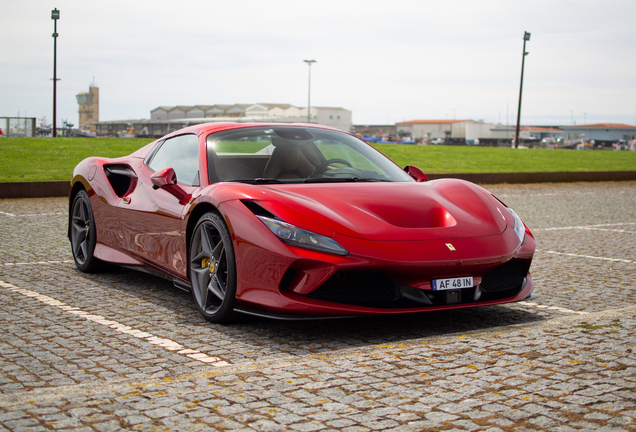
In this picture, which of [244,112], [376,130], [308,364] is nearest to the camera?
[308,364]

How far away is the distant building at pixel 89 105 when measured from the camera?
193 m

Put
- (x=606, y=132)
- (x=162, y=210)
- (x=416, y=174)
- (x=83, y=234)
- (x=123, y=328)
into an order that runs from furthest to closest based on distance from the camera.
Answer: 1. (x=606, y=132)
2. (x=83, y=234)
3. (x=416, y=174)
4. (x=162, y=210)
5. (x=123, y=328)

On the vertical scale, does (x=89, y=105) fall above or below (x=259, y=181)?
above

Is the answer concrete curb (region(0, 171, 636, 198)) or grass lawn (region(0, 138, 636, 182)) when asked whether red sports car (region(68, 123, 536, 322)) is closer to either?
concrete curb (region(0, 171, 636, 198))

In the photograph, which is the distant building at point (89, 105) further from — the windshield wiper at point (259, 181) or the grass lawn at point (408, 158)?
the windshield wiper at point (259, 181)

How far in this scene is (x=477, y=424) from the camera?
2805 mm

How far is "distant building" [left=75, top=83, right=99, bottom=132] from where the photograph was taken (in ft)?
634

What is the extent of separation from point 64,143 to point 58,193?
10626mm

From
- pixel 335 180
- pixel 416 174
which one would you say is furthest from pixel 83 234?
pixel 416 174

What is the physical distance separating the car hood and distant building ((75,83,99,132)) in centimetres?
19831

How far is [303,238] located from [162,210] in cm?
156

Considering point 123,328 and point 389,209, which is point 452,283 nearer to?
point 389,209

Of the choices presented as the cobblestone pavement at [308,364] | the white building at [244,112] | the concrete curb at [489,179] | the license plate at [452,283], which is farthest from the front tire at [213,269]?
the white building at [244,112]

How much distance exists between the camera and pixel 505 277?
15.1ft
